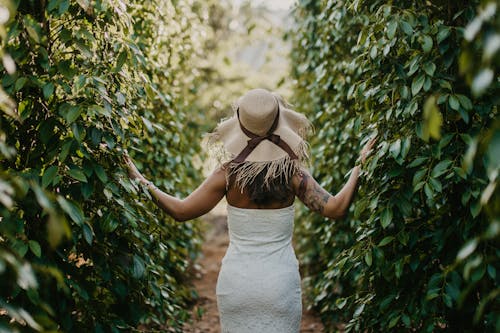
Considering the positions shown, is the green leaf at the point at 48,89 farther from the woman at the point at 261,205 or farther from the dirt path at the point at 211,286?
the dirt path at the point at 211,286

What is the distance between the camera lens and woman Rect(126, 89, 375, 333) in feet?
8.55

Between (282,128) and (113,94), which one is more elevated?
(113,94)

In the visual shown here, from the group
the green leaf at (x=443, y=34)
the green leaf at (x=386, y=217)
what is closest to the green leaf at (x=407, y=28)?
the green leaf at (x=443, y=34)

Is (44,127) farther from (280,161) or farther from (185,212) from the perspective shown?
(280,161)

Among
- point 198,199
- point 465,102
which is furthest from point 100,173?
point 465,102

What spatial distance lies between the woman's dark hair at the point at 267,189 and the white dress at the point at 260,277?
0.05 m

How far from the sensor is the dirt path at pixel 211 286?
505 centimetres

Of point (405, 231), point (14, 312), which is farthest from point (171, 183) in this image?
point (14, 312)

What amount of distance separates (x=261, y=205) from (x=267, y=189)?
94 millimetres

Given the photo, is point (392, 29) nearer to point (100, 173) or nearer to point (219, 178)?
point (219, 178)

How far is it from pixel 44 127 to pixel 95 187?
0.31 metres

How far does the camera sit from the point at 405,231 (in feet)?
7.62

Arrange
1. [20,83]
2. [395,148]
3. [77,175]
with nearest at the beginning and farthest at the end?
[20,83], [77,175], [395,148]

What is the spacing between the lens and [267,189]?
8.59 feet
